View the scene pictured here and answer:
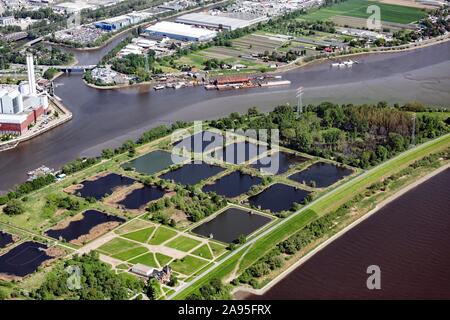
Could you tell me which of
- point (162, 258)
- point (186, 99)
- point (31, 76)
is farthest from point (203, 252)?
point (31, 76)

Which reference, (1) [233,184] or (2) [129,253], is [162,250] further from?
(1) [233,184]

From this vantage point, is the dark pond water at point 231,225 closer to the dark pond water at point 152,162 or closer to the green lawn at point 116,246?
the green lawn at point 116,246

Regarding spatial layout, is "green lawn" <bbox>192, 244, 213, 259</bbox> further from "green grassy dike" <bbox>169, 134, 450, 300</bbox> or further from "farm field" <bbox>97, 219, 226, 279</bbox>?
"green grassy dike" <bbox>169, 134, 450, 300</bbox>

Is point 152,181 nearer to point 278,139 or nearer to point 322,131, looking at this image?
point 278,139

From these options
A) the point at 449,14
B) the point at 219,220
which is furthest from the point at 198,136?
the point at 449,14

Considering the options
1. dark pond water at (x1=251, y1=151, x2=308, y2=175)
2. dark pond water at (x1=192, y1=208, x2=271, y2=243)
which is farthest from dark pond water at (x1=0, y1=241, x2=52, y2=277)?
dark pond water at (x1=251, y1=151, x2=308, y2=175)

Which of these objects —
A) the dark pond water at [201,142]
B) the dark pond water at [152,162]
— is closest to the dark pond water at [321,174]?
the dark pond water at [201,142]
